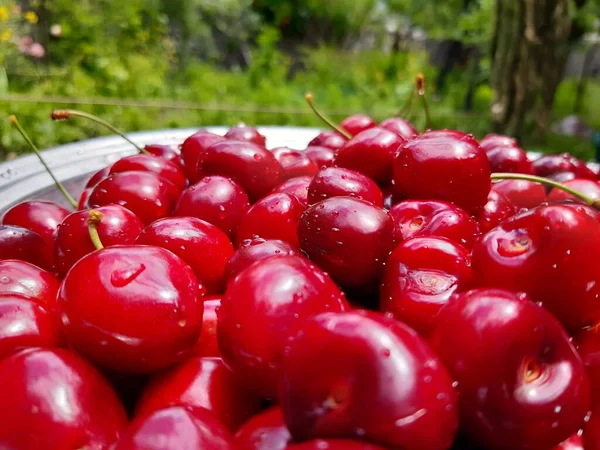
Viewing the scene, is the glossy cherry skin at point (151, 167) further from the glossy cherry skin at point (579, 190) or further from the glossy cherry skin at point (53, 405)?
the glossy cherry skin at point (579, 190)

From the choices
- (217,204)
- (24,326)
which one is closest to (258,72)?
(217,204)

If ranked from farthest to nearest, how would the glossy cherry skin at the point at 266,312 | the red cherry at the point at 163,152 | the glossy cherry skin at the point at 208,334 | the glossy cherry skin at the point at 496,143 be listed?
the red cherry at the point at 163,152 → the glossy cherry skin at the point at 496,143 → the glossy cherry skin at the point at 208,334 → the glossy cherry skin at the point at 266,312

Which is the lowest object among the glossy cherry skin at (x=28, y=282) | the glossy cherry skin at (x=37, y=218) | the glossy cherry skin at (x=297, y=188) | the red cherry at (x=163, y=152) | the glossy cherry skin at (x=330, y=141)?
the red cherry at (x=163, y=152)

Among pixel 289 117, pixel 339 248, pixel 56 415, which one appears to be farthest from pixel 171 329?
pixel 289 117

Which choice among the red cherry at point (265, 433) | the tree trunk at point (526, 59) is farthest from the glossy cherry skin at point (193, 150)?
the tree trunk at point (526, 59)

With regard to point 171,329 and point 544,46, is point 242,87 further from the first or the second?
point 171,329

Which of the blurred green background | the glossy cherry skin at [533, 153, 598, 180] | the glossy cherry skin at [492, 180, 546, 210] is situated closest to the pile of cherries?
the glossy cherry skin at [492, 180, 546, 210]

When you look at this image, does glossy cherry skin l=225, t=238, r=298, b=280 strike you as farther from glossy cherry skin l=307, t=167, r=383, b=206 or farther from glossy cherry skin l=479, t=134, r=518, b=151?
glossy cherry skin l=479, t=134, r=518, b=151
